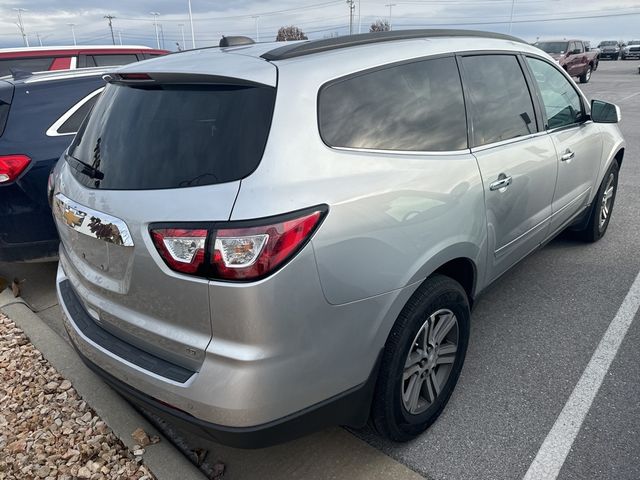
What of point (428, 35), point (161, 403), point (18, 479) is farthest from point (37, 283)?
point (428, 35)

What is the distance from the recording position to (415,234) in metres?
2.08

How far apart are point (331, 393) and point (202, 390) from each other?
485 mm

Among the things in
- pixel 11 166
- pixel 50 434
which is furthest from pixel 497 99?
pixel 11 166

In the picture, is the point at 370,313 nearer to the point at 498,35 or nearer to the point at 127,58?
the point at 498,35

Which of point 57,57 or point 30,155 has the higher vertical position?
point 57,57

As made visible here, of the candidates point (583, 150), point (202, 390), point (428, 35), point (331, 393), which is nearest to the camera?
point (202, 390)

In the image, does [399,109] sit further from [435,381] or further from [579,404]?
[579,404]

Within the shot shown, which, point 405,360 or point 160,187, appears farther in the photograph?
point 405,360

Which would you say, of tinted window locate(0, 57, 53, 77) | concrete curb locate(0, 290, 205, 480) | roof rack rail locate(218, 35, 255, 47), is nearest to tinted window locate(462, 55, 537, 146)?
roof rack rail locate(218, 35, 255, 47)

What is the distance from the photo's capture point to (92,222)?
6.59 ft

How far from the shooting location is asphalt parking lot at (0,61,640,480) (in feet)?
7.51

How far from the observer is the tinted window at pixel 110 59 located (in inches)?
302

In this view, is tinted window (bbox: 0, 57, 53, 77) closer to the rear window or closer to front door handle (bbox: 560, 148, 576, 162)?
the rear window

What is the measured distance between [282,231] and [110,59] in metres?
7.46
